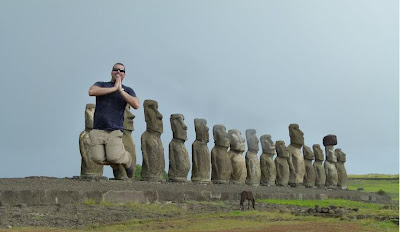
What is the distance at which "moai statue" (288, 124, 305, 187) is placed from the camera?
81.3 feet

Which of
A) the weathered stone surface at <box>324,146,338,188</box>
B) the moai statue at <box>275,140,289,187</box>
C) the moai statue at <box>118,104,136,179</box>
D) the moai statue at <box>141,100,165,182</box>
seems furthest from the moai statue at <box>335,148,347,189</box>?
the moai statue at <box>118,104,136,179</box>

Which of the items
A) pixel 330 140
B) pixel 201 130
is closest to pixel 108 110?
pixel 201 130

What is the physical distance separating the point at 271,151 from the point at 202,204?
428 inches

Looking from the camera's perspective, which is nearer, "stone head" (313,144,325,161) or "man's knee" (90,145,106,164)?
"man's knee" (90,145,106,164)

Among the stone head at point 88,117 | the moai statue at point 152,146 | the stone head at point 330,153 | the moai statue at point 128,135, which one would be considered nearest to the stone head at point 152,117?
the moai statue at point 152,146

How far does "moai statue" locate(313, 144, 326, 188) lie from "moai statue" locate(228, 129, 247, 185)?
7164mm

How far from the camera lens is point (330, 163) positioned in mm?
28641

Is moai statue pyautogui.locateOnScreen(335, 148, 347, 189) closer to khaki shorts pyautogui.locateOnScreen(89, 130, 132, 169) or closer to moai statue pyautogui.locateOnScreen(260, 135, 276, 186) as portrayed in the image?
moai statue pyautogui.locateOnScreen(260, 135, 276, 186)

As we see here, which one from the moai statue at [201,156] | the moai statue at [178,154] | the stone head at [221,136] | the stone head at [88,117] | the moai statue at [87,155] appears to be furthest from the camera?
the stone head at [221,136]

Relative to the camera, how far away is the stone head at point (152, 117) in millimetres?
16973

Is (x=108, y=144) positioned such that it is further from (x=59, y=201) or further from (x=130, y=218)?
(x=59, y=201)

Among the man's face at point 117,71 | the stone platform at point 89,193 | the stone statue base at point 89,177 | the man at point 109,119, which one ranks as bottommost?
the stone platform at point 89,193

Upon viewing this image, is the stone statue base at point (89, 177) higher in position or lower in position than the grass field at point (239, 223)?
higher

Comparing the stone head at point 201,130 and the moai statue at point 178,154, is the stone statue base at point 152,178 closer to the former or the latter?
the moai statue at point 178,154
